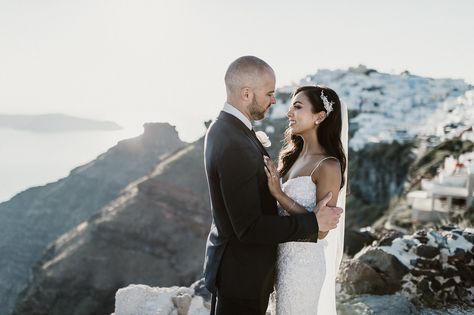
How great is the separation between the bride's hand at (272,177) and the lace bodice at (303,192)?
1.17 feet

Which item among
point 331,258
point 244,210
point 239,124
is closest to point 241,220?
point 244,210

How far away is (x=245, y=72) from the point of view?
268 cm

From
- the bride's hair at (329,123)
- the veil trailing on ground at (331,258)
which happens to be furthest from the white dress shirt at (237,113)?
the veil trailing on ground at (331,258)

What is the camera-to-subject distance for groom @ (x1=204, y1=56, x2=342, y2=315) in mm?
2504

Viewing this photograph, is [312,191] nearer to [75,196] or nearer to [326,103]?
[326,103]

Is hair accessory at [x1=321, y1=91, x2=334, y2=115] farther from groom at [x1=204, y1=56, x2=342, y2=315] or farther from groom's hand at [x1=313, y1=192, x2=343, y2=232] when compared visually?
groom's hand at [x1=313, y1=192, x2=343, y2=232]

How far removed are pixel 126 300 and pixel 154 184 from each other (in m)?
51.3

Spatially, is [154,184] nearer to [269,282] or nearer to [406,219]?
[406,219]

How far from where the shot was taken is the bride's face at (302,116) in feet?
10.9

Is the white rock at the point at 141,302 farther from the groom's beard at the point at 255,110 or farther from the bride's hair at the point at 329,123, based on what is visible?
the groom's beard at the point at 255,110

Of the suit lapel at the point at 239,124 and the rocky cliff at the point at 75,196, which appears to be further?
the rocky cliff at the point at 75,196

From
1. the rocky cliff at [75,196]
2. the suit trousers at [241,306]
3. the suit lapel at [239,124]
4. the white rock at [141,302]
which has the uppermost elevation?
the suit lapel at [239,124]

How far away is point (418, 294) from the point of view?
5.44 meters

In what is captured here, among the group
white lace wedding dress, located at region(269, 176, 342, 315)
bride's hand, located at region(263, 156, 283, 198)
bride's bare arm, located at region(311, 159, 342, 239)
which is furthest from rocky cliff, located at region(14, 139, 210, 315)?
bride's hand, located at region(263, 156, 283, 198)
